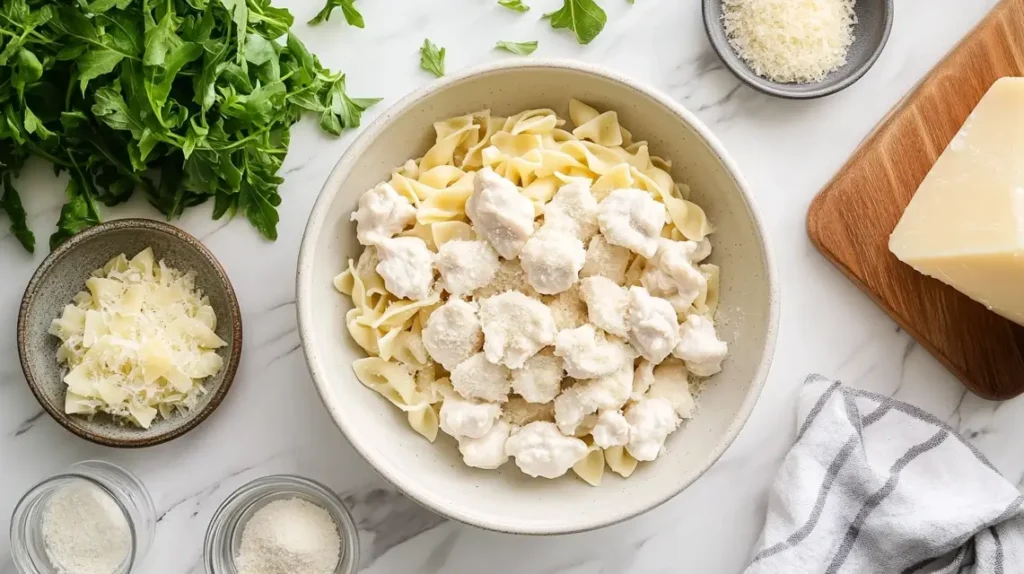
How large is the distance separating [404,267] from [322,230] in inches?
8.6

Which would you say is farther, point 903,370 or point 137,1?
point 903,370

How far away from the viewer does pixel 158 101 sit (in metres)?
2.11

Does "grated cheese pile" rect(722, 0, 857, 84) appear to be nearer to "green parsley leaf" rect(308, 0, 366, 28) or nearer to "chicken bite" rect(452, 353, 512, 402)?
"green parsley leaf" rect(308, 0, 366, 28)

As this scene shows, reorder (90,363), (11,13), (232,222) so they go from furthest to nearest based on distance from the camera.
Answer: (232,222)
(90,363)
(11,13)

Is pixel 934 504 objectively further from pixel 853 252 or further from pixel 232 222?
pixel 232 222

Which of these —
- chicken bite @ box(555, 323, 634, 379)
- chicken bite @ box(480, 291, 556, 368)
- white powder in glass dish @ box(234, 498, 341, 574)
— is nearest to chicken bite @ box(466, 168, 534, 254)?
chicken bite @ box(480, 291, 556, 368)

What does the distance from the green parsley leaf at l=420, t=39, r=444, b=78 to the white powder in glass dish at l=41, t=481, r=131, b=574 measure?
1.45m

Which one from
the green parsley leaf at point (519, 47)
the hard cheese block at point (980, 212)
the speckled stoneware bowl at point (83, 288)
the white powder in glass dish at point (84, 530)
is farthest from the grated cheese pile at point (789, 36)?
the white powder in glass dish at point (84, 530)

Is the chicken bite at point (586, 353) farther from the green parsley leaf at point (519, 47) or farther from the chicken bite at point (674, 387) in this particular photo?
the green parsley leaf at point (519, 47)

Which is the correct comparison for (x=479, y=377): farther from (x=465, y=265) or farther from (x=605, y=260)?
(x=605, y=260)

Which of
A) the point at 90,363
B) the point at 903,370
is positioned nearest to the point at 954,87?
the point at 903,370

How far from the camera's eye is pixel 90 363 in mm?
2271

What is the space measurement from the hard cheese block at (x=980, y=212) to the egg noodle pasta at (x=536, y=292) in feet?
2.06

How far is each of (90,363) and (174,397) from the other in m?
0.23
